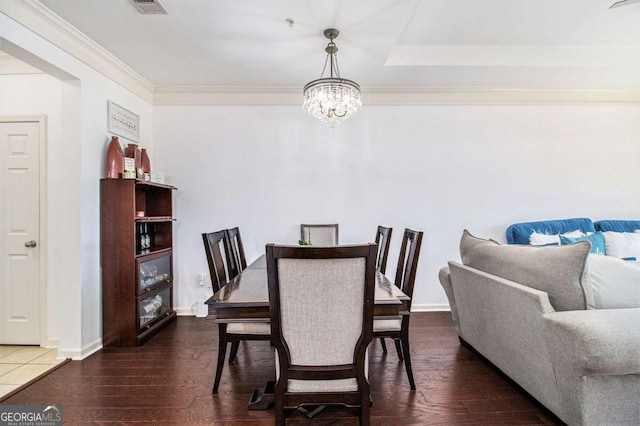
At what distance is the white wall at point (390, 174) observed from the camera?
12.1 ft

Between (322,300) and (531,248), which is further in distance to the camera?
(531,248)

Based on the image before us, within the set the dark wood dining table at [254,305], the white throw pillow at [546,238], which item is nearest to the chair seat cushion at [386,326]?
the dark wood dining table at [254,305]

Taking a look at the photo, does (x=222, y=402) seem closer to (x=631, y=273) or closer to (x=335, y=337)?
(x=335, y=337)

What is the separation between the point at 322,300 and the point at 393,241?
2558 millimetres

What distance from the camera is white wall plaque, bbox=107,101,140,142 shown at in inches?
116

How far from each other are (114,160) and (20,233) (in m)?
1.06

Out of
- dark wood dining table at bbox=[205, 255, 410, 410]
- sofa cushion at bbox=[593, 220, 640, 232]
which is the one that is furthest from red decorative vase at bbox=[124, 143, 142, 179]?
sofa cushion at bbox=[593, 220, 640, 232]

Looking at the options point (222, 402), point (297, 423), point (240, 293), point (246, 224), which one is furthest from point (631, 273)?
point (246, 224)

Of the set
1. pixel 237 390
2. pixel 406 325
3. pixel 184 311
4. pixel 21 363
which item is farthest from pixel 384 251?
pixel 21 363

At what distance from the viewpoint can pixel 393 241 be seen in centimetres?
375

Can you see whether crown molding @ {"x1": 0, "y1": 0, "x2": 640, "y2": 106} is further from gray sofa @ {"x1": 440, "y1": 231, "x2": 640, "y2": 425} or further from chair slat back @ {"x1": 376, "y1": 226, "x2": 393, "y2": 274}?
gray sofa @ {"x1": 440, "y1": 231, "x2": 640, "y2": 425}

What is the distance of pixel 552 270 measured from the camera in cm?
165

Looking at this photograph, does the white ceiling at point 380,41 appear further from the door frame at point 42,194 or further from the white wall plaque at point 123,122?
the door frame at point 42,194

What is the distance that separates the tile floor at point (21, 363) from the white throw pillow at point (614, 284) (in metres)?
3.54
